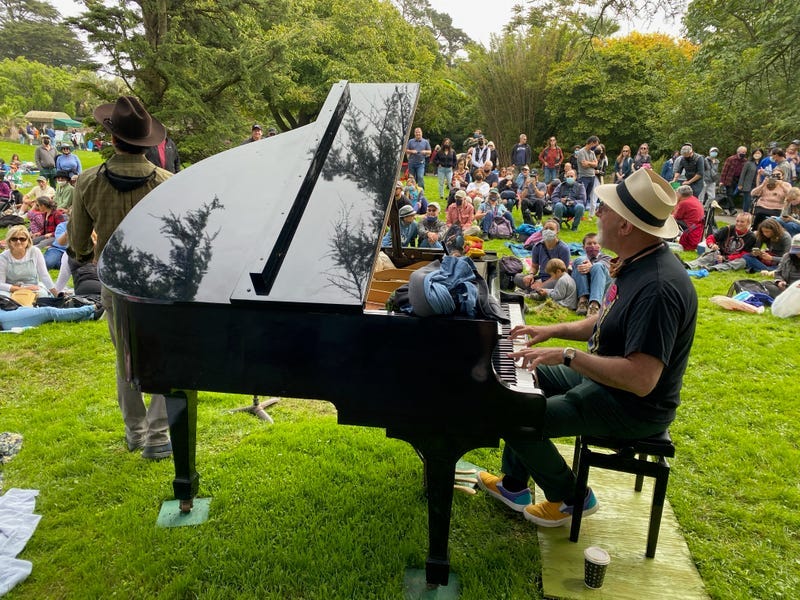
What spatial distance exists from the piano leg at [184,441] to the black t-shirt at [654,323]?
7.95 ft

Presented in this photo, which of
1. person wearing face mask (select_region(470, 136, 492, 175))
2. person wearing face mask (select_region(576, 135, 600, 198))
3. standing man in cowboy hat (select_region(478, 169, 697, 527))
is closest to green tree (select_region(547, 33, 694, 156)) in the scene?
person wearing face mask (select_region(470, 136, 492, 175))

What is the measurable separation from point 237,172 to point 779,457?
4590 millimetres

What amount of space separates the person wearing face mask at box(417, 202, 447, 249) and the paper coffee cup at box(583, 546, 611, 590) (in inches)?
321

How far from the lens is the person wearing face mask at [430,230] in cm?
1071

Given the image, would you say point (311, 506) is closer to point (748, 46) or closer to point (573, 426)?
point (573, 426)

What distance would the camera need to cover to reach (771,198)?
1062cm

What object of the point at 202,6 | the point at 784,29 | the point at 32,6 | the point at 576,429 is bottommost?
the point at 576,429

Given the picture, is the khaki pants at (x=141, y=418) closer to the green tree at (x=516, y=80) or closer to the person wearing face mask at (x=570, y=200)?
the person wearing face mask at (x=570, y=200)

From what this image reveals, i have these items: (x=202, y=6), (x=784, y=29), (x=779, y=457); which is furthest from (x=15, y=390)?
(x=202, y=6)

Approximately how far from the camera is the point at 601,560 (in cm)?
273

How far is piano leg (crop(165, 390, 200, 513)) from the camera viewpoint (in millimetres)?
3205

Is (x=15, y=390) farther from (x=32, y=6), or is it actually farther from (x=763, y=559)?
(x=32, y=6)

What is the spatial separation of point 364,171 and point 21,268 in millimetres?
6646

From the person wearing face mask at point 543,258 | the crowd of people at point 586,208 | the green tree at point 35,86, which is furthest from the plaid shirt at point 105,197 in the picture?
the green tree at point 35,86
